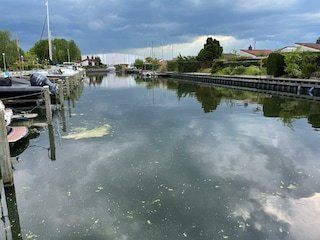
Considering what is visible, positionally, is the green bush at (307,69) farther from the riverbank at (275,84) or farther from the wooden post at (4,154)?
the wooden post at (4,154)

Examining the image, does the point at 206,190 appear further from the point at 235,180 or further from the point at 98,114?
the point at 98,114

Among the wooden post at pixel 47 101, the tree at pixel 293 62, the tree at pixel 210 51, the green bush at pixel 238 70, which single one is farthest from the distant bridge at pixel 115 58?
the wooden post at pixel 47 101

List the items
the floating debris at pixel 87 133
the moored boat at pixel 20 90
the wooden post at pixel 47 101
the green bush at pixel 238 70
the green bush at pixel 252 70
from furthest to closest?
the green bush at pixel 238 70 → the green bush at pixel 252 70 → the moored boat at pixel 20 90 → the wooden post at pixel 47 101 → the floating debris at pixel 87 133

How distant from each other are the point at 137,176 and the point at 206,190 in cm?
199

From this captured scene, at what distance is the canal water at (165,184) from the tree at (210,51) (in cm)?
5361

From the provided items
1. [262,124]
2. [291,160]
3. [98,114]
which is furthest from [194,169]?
[98,114]

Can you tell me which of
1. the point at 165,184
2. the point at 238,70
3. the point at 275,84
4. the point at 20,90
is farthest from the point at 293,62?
the point at 165,184

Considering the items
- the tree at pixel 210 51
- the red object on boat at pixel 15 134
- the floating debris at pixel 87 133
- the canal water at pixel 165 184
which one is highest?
the tree at pixel 210 51

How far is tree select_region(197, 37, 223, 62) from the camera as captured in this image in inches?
2557

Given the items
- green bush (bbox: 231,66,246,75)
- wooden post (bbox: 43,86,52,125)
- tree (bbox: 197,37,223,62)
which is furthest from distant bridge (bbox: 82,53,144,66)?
wooden post (bbox: 43,86,52,125)

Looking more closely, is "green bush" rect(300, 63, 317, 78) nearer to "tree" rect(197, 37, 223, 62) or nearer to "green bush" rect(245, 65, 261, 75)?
"green bush" rect(245, 65, 261, 75)

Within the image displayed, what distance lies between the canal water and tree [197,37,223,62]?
176 feet

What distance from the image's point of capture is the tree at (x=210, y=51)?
64.9 metres

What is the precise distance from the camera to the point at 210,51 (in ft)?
212
